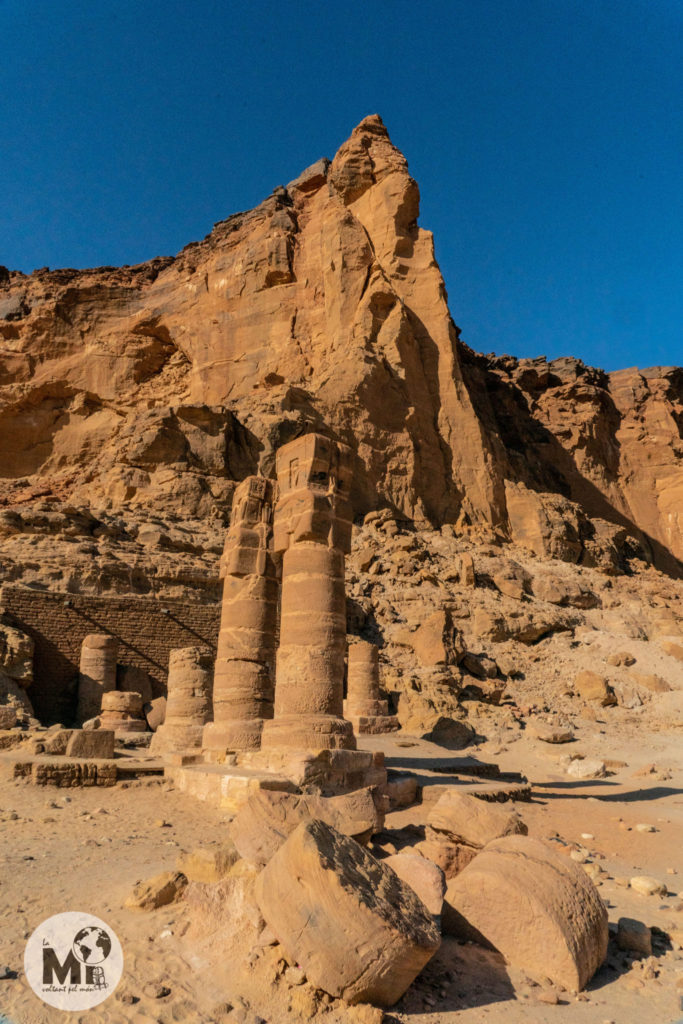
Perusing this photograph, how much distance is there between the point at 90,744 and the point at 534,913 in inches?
319

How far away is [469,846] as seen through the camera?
5.69 meters

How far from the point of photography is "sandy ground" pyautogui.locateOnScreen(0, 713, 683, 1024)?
3178mm

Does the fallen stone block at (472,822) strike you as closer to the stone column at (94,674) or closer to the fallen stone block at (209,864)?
the fallen stone block at (209,864)

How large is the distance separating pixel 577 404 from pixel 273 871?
43092mm

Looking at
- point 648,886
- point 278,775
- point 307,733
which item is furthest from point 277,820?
point 307,733

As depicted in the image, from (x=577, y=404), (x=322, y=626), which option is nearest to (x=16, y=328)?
(x=577, y=404)

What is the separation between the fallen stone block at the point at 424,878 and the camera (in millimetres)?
4293

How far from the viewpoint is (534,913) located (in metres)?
3.93

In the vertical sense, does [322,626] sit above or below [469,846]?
above

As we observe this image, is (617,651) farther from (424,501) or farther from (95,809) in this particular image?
(95,809)

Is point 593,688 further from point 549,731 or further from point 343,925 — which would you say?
point 343,925

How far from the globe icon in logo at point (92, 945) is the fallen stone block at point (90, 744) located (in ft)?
22.5

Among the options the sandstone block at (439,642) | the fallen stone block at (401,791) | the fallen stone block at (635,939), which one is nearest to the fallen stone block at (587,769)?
the fallen stone block at (401,791)

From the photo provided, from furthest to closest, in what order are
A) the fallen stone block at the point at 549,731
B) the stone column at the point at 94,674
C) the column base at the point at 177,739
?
the stone column at the point at 94,674 < the fallen stone block at the point at 549,731 < the column base at the point at 177,739
